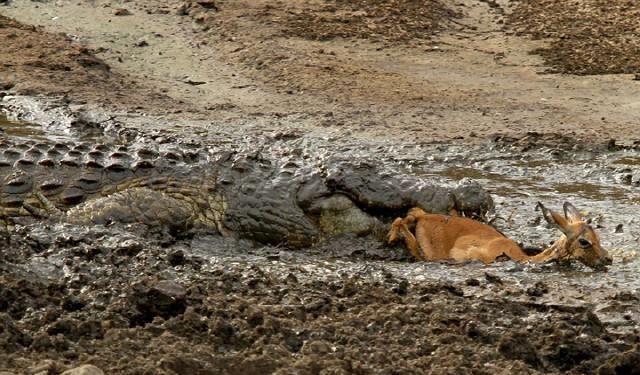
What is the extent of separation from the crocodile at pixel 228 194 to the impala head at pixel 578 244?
610 millimetres

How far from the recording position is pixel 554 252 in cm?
584

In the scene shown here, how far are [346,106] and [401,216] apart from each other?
383 cm

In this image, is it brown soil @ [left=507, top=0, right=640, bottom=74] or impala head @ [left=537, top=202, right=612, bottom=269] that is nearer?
impala head @ [left=537, top=202, right=612, bottom=269]

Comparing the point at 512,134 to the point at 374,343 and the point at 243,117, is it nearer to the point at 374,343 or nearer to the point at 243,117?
the point at 243,117

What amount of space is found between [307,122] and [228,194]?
3.33 m

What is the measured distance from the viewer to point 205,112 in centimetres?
980

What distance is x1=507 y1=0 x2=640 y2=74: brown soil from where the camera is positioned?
11.0 metres

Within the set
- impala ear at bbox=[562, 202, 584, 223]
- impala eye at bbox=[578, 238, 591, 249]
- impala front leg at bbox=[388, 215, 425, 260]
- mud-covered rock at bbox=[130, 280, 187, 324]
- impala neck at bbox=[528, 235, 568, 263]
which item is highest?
mud-covered rock at bbox=[130, 280, 187, 324]

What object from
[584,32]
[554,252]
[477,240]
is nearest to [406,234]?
[477,240]

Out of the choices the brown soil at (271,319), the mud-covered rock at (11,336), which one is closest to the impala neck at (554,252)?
the brown soil at (271,319)

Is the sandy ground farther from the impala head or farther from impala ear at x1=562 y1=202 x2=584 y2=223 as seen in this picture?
the impala head

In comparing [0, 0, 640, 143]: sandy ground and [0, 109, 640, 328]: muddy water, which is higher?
[0, 109, 640, 328]: muddy water

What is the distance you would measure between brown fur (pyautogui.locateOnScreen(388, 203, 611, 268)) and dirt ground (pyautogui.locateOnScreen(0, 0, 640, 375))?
0.93 feet

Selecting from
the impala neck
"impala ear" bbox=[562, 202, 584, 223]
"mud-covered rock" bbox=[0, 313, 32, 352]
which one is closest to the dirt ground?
"mud-covered rock" bbox=[0, 313, 32, 352]
